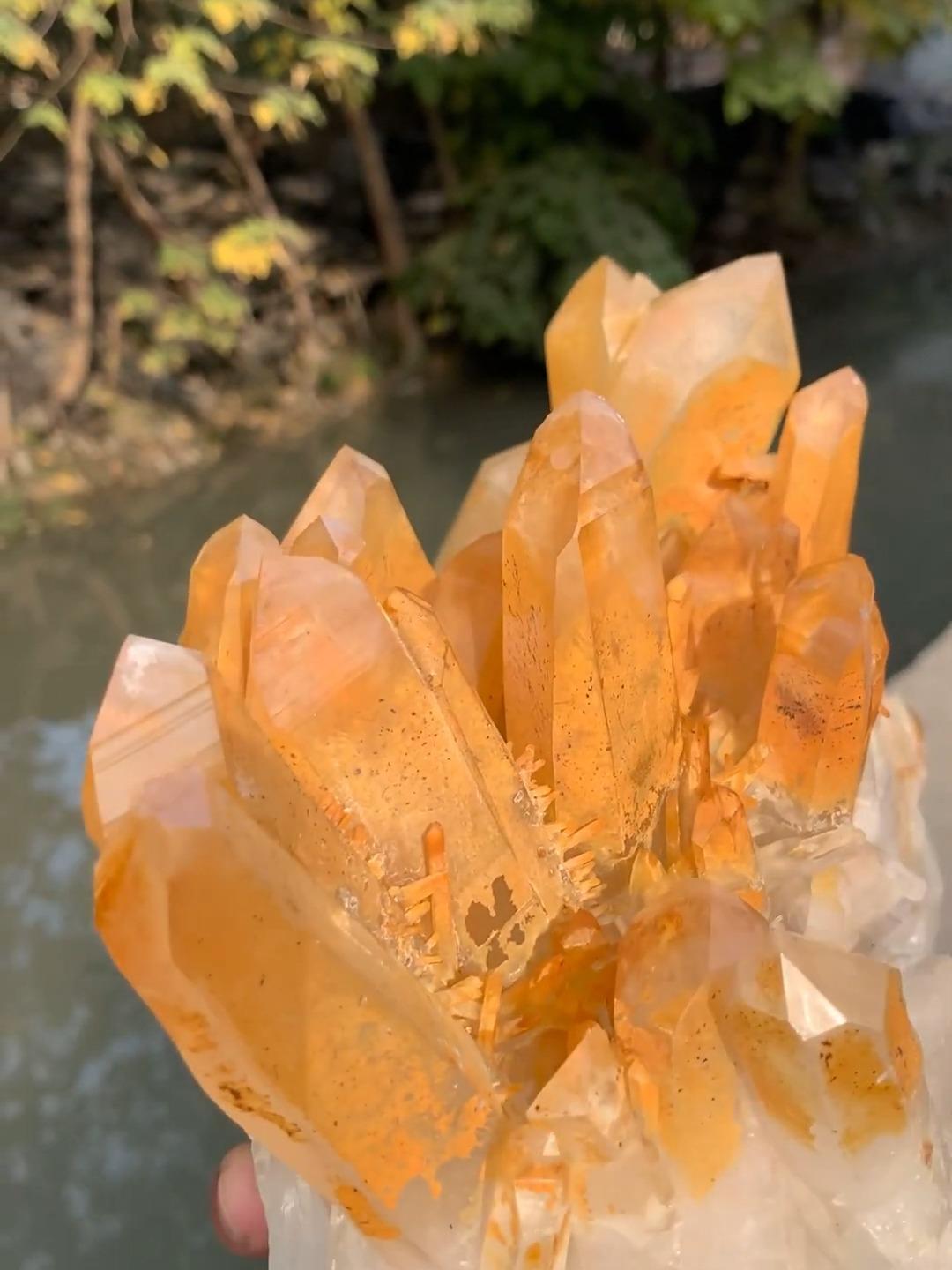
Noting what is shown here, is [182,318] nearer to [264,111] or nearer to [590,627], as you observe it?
[264,111]

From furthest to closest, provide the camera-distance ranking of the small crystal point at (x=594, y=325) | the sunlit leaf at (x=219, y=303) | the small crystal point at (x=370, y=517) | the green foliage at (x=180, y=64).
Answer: the sunlit leaf at (x=219, y=303) → the green foliage at (x=180, y=64) → the small crystal point at (x=594, y=325) → the small crystal point at (x=370, y=517)

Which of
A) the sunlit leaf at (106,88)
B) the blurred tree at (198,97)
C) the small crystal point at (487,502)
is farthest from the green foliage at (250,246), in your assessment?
the small crystal point at (487,502)

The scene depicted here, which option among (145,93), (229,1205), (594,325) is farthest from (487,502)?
(145,93)

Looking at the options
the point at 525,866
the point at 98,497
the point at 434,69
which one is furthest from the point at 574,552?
the point at 434,69

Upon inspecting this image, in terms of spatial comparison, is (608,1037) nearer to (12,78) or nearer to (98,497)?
(98,497)

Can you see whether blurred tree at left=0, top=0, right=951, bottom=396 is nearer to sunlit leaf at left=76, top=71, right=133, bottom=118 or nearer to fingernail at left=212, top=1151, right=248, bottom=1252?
sunlit leaf at left=76, top=71, right=133, bottom=118

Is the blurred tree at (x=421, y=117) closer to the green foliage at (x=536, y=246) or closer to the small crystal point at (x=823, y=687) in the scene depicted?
the green foliage at (x=536, y=246)
